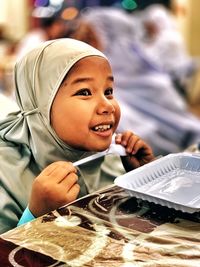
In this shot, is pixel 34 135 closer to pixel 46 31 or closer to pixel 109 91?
pixel 109 91

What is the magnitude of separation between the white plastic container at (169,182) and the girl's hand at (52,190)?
0.09 meters

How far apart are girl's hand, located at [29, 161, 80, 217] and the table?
0.02 metres

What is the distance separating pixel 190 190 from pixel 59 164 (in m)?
0.26

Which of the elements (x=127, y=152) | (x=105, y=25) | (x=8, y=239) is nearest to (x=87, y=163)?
(x=127, y=152)

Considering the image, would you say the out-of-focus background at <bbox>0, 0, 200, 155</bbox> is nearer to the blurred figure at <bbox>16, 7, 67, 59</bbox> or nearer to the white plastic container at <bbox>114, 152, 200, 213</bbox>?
the blurred figure at <bbox>16, 7, 67, 59</bbox>

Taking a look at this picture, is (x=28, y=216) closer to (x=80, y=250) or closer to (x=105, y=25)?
(x=80, y=250)

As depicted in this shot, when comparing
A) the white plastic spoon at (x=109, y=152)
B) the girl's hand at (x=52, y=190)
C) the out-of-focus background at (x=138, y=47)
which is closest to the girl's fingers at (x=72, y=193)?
the girl's hand at (x=52, y=190)

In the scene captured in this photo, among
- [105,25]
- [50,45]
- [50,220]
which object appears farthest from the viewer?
[105,25]

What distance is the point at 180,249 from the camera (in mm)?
762

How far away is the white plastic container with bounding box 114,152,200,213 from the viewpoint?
0.89 m

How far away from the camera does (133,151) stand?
3.91 ft

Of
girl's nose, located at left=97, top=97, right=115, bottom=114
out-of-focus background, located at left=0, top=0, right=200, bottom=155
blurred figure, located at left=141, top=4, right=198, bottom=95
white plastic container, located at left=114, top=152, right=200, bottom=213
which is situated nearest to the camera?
white plastic container, located at left=114, top=152, right=200, bottom=213

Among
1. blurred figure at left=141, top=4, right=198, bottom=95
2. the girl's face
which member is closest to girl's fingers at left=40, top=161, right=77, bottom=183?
the girl's face

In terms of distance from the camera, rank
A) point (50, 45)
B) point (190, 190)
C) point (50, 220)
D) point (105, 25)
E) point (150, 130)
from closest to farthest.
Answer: point (50, 220)
point (190, 190)
point (50, 45)
point (150, 130)
point (105, 25)
